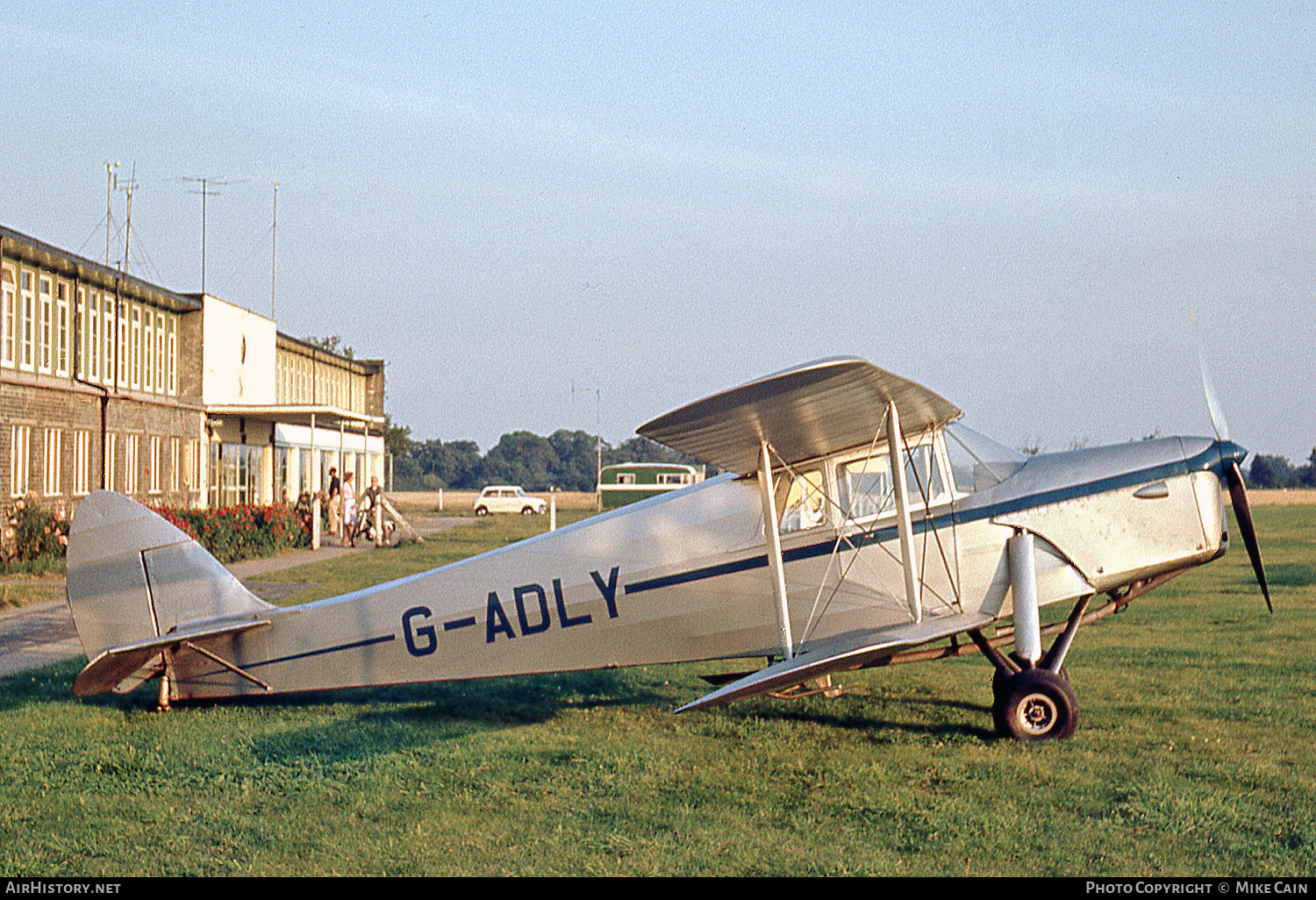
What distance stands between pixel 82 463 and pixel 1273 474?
119580 mm

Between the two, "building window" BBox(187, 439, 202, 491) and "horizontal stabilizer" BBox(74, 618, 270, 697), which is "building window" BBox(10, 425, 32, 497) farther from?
"horizontal stabilizer" BBox(74, 618, 270, 697)

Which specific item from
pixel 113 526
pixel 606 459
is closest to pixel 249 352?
pixel 113 526

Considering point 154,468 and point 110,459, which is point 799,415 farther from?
point 154,468

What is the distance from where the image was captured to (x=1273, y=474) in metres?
114

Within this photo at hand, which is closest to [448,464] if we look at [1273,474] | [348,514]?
[1273,474]

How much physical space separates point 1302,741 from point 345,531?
89.8 ft

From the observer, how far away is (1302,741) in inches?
287

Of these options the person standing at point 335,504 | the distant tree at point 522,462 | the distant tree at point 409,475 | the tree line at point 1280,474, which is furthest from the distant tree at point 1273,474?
the person standing at point 335,504

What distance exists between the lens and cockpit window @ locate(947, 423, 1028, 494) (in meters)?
7.62

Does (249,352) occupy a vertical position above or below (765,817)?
above
